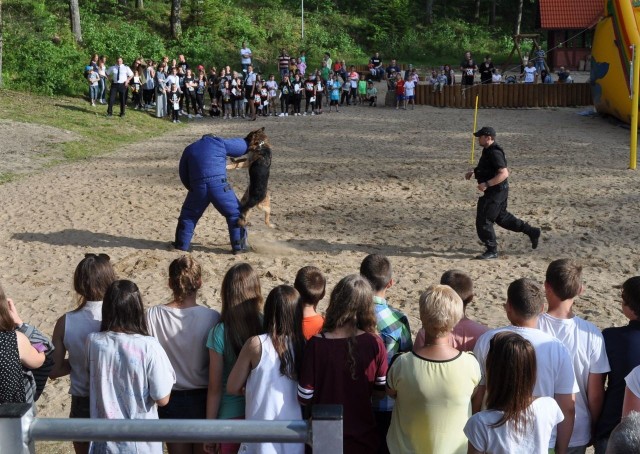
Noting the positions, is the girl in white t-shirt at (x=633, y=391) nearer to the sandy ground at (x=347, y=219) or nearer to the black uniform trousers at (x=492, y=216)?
the sandy ground at (x=347, y=219)

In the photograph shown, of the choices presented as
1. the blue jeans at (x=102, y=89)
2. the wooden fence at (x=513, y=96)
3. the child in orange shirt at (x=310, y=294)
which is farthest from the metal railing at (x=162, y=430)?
the wooden fence at (x=513, y=96)

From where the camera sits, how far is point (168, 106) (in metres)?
26.7

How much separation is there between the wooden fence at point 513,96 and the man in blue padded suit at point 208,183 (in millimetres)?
19507

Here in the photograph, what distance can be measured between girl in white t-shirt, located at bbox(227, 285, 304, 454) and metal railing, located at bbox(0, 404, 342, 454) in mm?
1904

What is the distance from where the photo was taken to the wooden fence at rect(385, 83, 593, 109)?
28797 mm

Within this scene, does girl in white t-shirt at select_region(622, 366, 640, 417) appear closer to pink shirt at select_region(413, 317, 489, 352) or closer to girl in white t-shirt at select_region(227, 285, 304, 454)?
→ pink shirt at select_region(413, 317, 489, 352)

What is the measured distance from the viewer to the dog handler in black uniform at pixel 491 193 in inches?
412

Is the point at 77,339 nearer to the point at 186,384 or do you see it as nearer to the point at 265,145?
the point at 186,384

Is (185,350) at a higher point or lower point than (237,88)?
lower

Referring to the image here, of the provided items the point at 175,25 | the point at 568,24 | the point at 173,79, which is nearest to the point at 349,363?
the point at 173,79

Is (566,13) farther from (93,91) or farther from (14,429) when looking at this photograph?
(14,429)

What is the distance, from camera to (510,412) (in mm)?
3781

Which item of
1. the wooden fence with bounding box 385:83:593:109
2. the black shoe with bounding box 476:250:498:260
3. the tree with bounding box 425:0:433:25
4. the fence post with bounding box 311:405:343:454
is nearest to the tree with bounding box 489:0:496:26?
the tree with bounding box 425:0:433:25

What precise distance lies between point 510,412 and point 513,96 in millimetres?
26688
